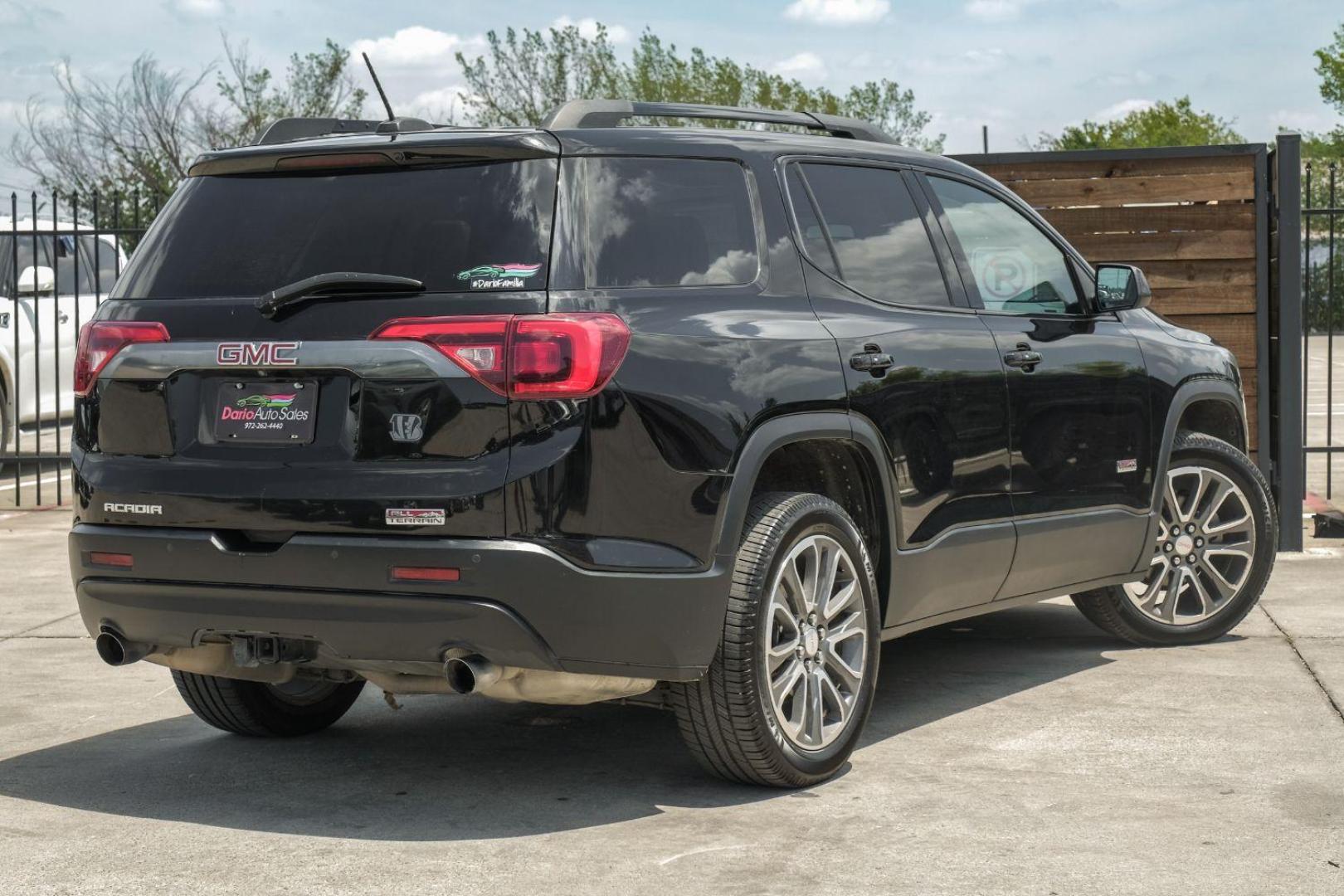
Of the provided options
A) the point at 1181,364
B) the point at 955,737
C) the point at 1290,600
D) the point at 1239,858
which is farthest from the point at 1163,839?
the point at 1290,600

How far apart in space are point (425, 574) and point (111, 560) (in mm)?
996

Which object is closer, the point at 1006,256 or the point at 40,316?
the point at 1006,256

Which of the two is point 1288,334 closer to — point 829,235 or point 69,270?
point 829,235

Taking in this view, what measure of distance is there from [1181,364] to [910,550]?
1989mm

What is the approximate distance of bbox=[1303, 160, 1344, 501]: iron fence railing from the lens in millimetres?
10195

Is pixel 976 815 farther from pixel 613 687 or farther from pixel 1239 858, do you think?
pixel 613 687

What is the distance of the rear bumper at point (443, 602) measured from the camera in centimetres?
448

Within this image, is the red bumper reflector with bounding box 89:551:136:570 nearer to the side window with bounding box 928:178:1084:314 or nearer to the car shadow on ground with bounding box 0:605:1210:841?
the car shadow on ground with bounding box 0:605:1210:841

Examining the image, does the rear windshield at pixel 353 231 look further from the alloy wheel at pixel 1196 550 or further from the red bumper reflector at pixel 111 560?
the alloy wheel at pixel 1196 550

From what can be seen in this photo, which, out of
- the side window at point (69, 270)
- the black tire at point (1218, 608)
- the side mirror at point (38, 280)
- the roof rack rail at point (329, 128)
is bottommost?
the black tire at point (1218, 608)

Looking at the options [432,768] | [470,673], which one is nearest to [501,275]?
[470,673]

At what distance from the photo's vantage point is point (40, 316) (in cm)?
1395

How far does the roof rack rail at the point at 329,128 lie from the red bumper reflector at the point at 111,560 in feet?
4.10

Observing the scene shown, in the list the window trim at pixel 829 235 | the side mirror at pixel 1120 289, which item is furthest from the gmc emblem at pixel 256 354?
the side mirror at pixel 1120 289
